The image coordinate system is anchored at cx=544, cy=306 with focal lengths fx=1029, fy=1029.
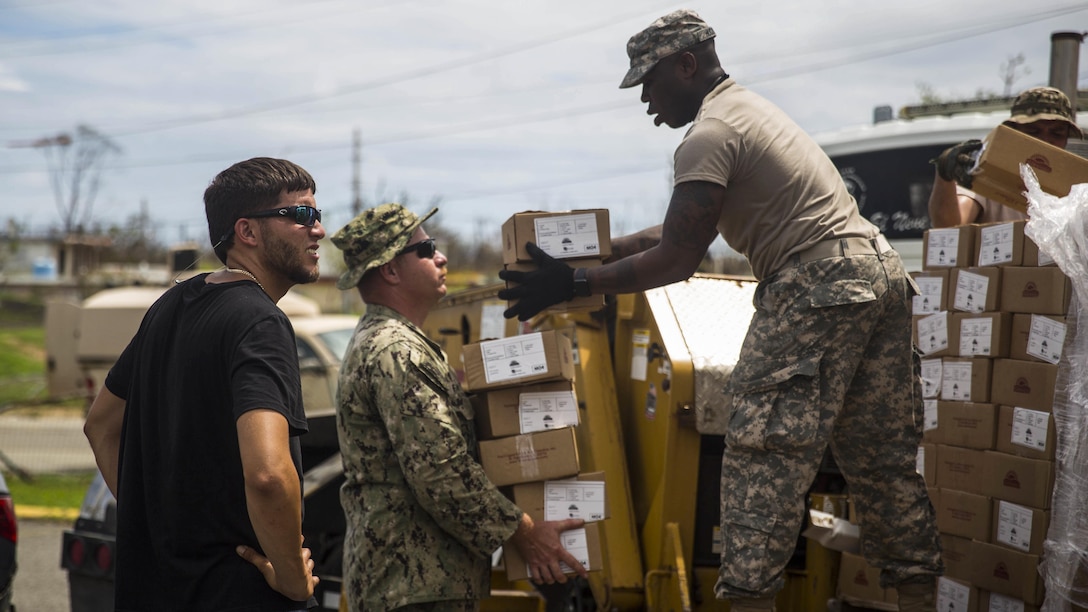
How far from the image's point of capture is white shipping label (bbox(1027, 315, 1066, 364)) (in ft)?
11.3

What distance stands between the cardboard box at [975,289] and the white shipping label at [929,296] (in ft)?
0.22

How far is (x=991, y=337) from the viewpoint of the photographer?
374 cm

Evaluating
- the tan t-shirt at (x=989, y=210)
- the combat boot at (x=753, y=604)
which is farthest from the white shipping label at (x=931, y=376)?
the combat boot at (x=753, y=604)

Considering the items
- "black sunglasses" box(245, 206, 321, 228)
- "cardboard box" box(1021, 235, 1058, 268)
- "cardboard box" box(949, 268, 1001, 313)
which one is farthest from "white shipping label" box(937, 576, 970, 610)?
"black sunglasses" box(245, 206, 321, 228)

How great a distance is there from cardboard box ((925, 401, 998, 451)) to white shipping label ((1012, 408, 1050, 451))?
10 centimetres

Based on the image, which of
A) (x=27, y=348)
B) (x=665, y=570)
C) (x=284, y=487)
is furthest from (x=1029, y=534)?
(x=27, y=348)

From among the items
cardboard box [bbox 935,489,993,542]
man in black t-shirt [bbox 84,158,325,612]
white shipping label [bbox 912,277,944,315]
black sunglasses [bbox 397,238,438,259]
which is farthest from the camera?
white shipping label [bbox 912,277,944,315]

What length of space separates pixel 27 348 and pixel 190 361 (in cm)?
2786

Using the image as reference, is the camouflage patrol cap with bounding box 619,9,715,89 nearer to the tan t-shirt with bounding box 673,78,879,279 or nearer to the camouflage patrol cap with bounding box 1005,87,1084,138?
the tan t-shirt with bounding box 673,78,879,279

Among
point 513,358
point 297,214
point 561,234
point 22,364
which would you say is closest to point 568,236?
point 561,234

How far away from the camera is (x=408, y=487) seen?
3229 mm

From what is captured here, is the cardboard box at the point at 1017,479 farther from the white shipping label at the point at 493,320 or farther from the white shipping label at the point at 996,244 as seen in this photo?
the white shipping label at the point at 493,320

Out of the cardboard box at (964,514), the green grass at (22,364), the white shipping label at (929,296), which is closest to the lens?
the cardboard box at (964,514)

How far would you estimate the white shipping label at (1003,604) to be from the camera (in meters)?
3.46
